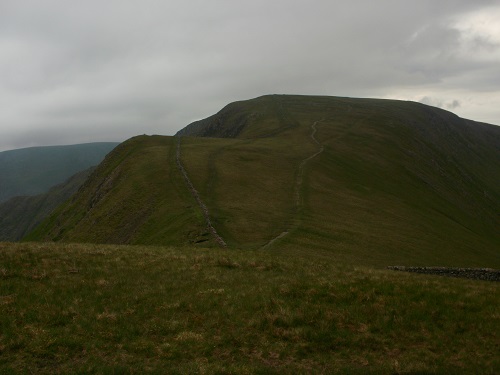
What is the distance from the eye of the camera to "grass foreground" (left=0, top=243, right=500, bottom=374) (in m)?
14.1

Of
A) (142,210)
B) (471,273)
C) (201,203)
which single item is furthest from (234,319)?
(142,210)

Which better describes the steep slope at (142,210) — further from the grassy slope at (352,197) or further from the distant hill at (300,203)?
the grassy slope at (352,197)

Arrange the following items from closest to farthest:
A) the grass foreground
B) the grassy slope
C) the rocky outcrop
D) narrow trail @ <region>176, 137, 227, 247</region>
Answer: the grass foreground
the rocky outcrop
narrow trail @ <region>176, 137, 227, 247</region>
the grassy slope

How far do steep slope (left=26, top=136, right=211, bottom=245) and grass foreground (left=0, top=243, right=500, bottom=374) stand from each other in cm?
1616

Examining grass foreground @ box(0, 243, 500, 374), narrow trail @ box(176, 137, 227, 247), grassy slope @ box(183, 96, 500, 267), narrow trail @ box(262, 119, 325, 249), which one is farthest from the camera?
grassy slope @ box(183, 96, 500, 267)

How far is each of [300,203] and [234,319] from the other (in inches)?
1500

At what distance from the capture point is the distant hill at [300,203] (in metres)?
42.3

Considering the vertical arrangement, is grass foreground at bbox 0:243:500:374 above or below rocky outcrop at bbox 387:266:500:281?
above

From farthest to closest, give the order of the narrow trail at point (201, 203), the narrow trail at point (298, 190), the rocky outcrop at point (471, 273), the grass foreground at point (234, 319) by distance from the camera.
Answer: the narrow trail at point (298, 190)
the narrow trail at point (201, 203)
the rocky outcrop at point (471, 273)
the grass foreground at point (234, 319)

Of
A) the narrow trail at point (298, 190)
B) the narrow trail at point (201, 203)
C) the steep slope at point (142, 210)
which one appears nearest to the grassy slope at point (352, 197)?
the narrow trail at point (298, 190)

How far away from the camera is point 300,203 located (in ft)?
179

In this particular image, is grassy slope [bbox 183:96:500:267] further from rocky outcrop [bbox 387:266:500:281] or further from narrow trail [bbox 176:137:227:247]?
rocky outcrop [bbox 387:266:500:281]

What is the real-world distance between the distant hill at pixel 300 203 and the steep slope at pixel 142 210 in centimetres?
23

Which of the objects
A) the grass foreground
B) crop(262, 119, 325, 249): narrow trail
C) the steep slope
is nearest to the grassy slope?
crop(262, 119, 325, 249): narrow trail
